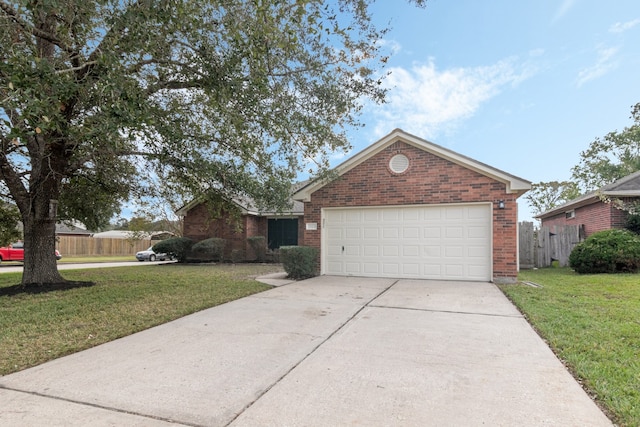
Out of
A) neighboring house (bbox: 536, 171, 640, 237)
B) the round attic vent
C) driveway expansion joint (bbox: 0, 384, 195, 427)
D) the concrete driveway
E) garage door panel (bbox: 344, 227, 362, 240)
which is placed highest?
the round attic vent

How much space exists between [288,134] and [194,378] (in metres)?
5.80

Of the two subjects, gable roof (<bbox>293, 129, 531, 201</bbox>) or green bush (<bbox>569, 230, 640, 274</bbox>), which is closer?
gable roof (<bbox>293, 129, 531, 201</bbox>)

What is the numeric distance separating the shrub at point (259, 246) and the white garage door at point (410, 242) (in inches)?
274

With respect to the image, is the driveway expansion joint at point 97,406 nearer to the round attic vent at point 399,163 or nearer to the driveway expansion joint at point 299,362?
the driveway expansion joint at point 299,362

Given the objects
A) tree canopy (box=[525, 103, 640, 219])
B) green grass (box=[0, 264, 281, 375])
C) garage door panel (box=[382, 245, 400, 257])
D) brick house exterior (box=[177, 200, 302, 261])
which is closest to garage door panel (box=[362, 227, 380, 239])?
garage door panel (box=[382, 245, 400, 257])

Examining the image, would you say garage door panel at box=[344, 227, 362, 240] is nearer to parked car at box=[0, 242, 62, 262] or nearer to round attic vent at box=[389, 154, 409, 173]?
round attic vent at box=[389, 154, 409, 173]

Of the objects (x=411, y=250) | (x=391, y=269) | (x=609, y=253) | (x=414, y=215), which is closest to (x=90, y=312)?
(x=391, y=269)

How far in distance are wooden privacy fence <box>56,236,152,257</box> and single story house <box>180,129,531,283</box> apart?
19451 millimetres

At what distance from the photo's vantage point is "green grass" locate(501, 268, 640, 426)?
9.61 ft

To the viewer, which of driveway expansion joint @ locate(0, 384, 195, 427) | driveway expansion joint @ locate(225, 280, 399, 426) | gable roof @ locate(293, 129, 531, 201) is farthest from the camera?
gable roof @ locate(293, 129, 531, 201)

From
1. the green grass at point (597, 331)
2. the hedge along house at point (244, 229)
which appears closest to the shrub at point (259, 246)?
the hedge along house at point (244, 229)

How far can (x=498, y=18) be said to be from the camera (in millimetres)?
9352

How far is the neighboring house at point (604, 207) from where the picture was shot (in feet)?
39.4

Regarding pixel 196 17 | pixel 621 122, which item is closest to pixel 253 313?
→ pixel 196 17
